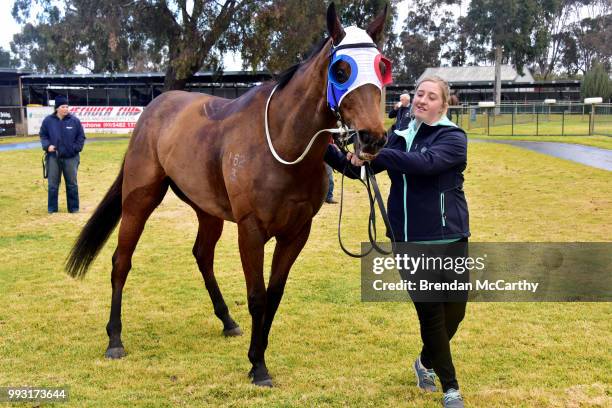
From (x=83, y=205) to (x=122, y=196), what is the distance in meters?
7.23

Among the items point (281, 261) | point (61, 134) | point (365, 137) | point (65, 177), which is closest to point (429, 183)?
point (365, 137)

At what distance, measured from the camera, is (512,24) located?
206ft

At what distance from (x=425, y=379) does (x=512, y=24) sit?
65799mm

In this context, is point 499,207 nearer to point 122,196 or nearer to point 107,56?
point 122,196

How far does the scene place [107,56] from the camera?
29469 mm

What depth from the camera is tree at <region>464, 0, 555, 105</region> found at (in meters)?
60.5

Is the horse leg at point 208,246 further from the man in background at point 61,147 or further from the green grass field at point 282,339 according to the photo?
the man in background at point 61,147

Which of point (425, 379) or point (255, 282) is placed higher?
point (255, 282)

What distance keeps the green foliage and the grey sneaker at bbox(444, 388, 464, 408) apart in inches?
2144

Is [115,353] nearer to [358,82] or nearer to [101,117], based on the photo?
[358,82]

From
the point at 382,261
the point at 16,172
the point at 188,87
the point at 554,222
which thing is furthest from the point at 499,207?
the point at 188,87

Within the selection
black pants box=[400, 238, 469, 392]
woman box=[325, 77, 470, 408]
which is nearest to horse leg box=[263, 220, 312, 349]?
woman box=[325, 77, 470, 408]

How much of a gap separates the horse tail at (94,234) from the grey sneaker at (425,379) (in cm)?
298

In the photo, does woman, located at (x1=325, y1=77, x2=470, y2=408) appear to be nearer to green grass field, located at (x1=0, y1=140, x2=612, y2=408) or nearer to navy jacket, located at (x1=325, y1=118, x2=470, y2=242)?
navy jacket, located at (x1=325, y1=118, x2=470, y2=242)
